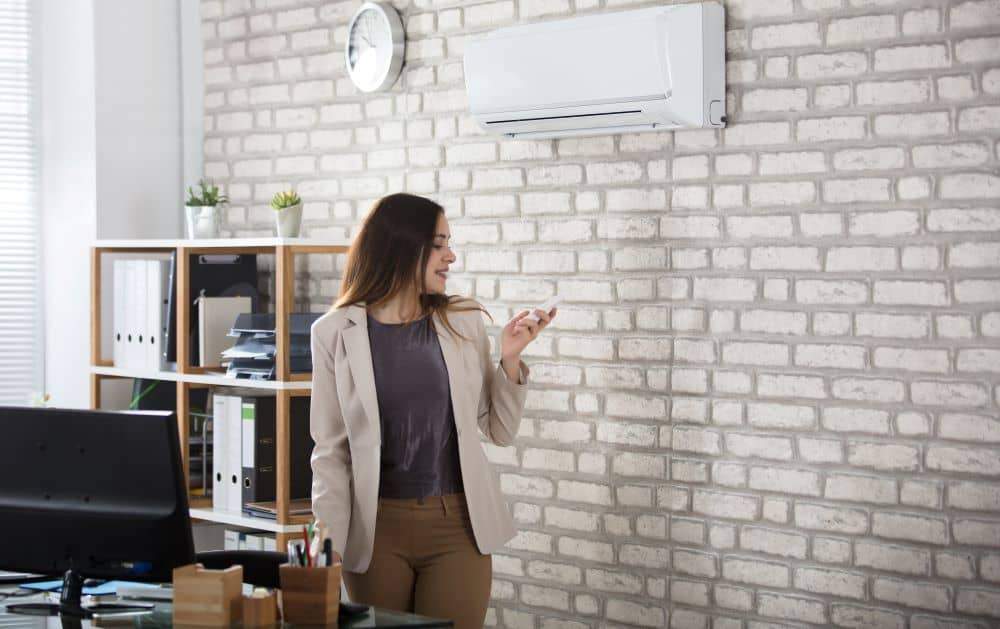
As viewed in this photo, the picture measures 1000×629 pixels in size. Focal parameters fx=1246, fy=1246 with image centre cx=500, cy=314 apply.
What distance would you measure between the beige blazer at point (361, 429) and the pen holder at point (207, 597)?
59 centimetres

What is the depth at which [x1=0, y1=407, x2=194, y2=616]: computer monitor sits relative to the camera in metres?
2.28

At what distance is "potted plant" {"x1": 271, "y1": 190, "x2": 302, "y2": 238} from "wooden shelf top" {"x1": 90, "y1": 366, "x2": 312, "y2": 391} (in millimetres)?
463

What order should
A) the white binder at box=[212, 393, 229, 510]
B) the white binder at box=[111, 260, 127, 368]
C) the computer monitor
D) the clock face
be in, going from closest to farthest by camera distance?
the computer monitor → the clock face → the white binder at box=[212, 393, 229, 510] → the white binder at box=[111, 260, 127, 368]

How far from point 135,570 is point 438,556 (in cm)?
68

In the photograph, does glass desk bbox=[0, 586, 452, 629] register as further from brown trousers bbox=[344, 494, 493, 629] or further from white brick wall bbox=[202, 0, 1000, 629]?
white brick wall bbox=[202, 0, 1000, 629]

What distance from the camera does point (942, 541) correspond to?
9.32 feet

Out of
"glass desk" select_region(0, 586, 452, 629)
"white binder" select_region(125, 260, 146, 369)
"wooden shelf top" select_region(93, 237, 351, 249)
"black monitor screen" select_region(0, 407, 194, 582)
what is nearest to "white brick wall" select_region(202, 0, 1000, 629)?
"wooden shelf top" select_region(93, 237, 351, 249)

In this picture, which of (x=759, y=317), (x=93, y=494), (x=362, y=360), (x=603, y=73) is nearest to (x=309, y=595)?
(x=93, y=494)

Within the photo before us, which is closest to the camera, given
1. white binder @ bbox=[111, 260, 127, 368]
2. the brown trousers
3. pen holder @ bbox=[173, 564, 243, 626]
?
pen holder @ bbox=[173, 564, 243, 626]

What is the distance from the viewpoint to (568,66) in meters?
3.22

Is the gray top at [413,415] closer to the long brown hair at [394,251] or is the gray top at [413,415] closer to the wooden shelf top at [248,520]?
the long brown hair at [394,251]

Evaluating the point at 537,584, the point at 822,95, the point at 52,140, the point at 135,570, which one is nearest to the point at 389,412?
the point at 135,570

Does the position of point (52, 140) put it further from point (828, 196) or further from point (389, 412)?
point (828, 196)

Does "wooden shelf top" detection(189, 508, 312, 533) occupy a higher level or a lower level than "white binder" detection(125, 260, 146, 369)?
lower
